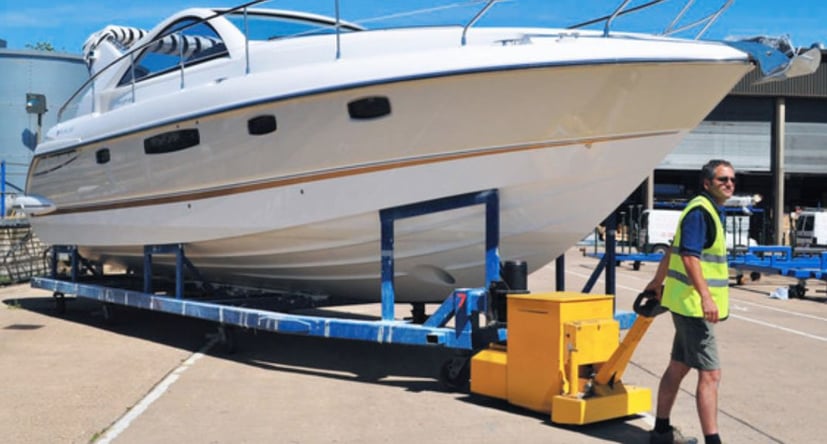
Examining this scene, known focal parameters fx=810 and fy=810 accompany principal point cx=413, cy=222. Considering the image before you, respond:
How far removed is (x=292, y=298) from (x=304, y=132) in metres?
1.82

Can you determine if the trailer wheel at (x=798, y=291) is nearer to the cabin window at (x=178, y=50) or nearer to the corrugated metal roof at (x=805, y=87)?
the cabin window at (x=178, y=50)

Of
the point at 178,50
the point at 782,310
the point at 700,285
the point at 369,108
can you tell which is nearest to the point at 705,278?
the point at 700,285

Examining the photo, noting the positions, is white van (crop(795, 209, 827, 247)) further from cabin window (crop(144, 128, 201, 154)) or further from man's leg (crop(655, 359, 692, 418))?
man's leg (crop(655, 359, 692, 418))

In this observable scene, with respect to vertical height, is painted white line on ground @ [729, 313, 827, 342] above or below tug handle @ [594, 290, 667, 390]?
below

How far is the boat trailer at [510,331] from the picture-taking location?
455 cm

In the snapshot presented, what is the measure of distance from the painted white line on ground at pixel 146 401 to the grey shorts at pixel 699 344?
300 cm

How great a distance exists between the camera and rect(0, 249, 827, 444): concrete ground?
14.8 feet

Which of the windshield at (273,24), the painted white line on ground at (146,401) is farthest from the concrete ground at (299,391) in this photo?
the windshield at (273,24)

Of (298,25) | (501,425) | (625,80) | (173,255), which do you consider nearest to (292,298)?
(173,255)

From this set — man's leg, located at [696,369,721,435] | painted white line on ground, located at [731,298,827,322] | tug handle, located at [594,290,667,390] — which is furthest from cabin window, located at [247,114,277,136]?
painted white line on ground, located at [731,298,827,322]

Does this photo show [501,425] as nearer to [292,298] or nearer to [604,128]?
[604,128]

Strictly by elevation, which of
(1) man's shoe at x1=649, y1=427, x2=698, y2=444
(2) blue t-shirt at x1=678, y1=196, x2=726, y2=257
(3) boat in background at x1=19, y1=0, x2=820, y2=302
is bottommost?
(1) man's shoe at x1=649, y1=427, x2=698, y2=444

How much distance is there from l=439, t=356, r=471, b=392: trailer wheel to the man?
63.8 inches

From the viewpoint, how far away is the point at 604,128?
5367mm
